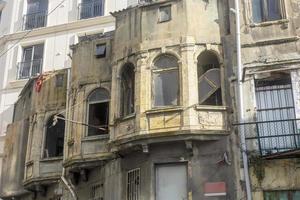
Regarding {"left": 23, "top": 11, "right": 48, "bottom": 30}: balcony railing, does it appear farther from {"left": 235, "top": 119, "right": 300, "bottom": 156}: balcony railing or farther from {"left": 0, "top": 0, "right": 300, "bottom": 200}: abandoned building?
{"left": 235, "top": 119, "right": 300, "bottom": 156}: balcony railing

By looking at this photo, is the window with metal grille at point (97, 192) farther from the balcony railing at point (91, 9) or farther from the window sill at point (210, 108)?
the balcony railing at point (91, 9)

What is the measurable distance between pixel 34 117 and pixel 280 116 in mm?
11655

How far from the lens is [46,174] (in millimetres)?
20938

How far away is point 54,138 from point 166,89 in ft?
24.8

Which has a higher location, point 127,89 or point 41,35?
point 41,35

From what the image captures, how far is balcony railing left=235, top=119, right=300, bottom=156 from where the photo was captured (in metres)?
15.0

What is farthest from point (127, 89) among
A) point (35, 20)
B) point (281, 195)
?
point (35, 20)

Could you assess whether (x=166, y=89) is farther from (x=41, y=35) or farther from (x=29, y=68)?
(x=41, y=35)

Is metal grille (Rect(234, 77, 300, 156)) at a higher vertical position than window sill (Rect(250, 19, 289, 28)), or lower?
lower

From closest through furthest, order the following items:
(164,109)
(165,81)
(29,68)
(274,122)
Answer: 1. (274,122)
2. (164,109)
3. (165,81)
4. (29,68)

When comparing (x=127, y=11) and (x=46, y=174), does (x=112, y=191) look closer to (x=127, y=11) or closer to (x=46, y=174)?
(x=46, y=174)

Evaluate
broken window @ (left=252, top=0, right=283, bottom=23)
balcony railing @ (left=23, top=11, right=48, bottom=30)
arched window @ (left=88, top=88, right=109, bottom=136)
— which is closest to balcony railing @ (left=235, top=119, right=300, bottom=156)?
broken window @ (left=252, top=0, right=283, bottom=23)

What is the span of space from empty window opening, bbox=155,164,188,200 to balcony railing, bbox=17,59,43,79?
1640 centimetres

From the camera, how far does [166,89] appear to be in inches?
659
